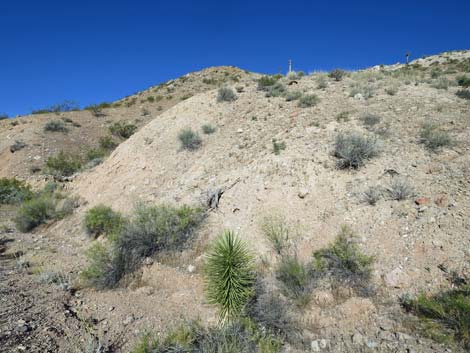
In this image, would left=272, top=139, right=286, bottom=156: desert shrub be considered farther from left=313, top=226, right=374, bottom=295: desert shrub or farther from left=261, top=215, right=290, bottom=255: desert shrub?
left=313, top=226, right=374, bottom=295: desert shrub

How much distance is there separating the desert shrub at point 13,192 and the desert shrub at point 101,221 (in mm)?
6823

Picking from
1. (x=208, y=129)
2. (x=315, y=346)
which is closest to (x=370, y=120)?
(x=208, y=129)

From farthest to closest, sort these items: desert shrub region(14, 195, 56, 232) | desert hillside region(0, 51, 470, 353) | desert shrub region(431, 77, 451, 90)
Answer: desert shrub region(431, 77, 451, 90) < desert shrub region(14, 195, 56, 232) < desert hillside region(0, 51, 470, 353)

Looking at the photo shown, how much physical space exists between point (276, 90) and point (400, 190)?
8081 millimetres

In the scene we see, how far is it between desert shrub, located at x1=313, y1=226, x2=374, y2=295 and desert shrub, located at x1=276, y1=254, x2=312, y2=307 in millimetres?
301

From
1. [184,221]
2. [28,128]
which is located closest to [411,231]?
[184,221]

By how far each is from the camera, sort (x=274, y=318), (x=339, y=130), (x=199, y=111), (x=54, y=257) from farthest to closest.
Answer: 1. (x=199, y=111)
2. (x=339, y=130)
3. (x=54, y=257)
4. (x=274, y=318)

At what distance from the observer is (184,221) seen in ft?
22.0

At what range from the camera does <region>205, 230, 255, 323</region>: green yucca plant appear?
14.2 feet

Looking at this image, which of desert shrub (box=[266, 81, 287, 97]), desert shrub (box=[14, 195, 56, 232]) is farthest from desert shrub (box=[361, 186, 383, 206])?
desert shrub (box=[14, 195, 56, 232])

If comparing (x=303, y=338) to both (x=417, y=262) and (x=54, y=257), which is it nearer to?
(x=417, y=262)

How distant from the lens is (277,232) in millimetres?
6000

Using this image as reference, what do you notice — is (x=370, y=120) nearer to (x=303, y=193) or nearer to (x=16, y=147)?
(x=303, y=193)

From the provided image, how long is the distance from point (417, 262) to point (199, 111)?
10104 mm
